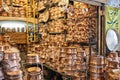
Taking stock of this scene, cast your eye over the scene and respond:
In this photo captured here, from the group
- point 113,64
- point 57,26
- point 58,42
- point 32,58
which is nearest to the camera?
point 113,64

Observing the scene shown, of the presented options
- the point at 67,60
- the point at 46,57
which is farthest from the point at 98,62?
the point at 46,57

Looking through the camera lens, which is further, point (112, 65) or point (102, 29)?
point (102, 29)

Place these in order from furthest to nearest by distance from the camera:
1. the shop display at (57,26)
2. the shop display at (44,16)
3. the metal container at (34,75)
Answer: the shop display at (44,16) → the shop display at (57,26) → the metal container at (34,75)

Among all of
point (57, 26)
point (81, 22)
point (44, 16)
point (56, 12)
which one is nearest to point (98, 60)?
point (81, 22)

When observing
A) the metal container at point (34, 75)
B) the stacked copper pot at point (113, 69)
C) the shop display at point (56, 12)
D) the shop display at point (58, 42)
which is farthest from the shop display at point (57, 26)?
the metal container at point (34, 75)

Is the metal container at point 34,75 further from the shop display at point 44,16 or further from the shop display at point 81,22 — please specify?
the shop display at point 44,16

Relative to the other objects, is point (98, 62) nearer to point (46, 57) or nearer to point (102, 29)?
point (102, 29)

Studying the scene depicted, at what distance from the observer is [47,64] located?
391 cm

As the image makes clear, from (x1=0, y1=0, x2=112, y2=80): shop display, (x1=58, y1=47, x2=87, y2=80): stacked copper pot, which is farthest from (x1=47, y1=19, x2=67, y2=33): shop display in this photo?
(x1=58, y1=47, x2=87, y2=80): stacked copper pot

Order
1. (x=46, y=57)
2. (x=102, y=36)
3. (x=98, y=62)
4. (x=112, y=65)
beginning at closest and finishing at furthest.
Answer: (x=112, y=65) → (x=98, y=62) → (x=102, y=36) → (x=46, y=57)

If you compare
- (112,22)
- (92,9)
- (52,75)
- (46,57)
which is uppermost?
(92,9)

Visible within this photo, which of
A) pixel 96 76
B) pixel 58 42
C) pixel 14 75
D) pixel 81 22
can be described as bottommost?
pixel 96 76

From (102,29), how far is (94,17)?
257 mm

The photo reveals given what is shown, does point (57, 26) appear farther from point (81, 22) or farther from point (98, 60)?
point (98, 60)
